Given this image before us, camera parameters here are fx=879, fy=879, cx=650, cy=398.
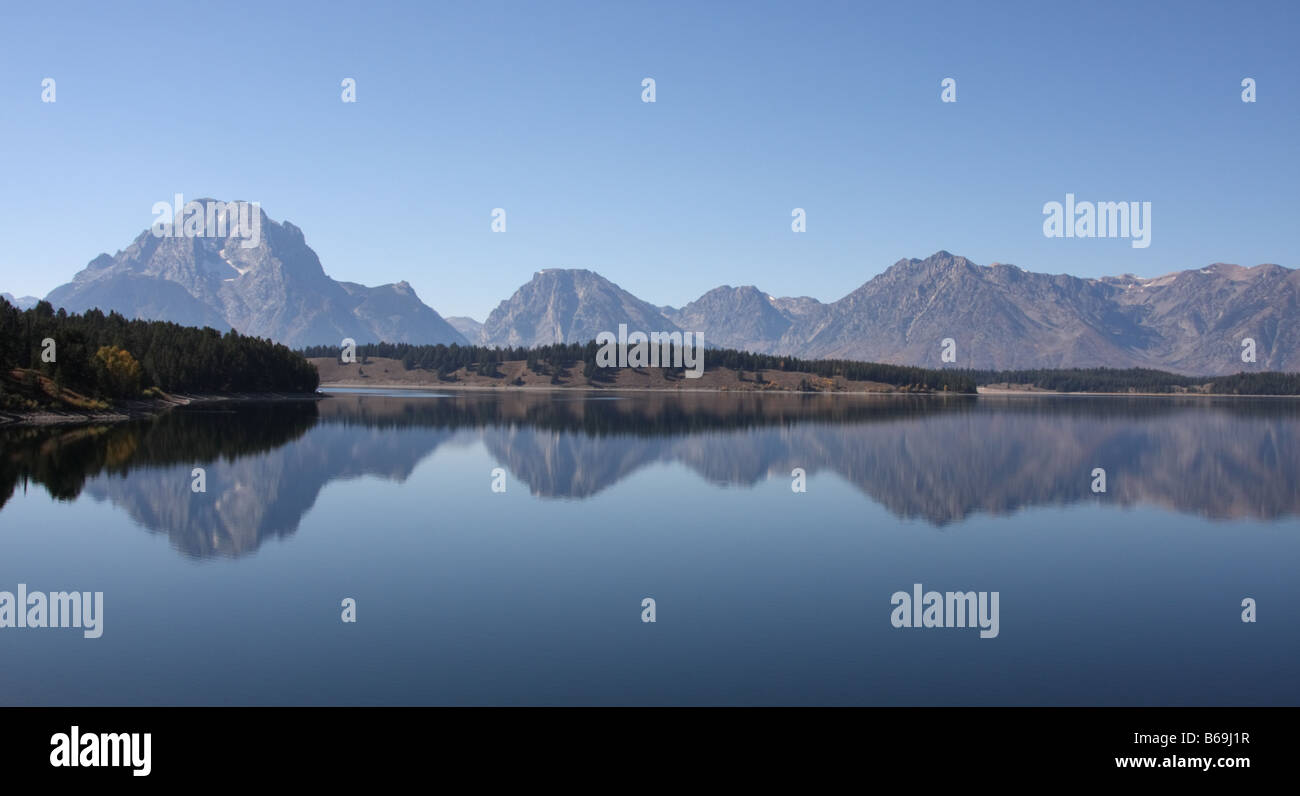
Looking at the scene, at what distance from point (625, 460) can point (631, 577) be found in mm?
52079

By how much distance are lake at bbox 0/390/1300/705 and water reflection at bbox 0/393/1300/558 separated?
69 centimetres

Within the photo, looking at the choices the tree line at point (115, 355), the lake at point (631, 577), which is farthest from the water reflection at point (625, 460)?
the tree line at point (115, 355)

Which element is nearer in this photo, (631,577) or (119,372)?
(631,577)

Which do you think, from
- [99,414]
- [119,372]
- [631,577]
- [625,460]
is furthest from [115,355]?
[631,577]

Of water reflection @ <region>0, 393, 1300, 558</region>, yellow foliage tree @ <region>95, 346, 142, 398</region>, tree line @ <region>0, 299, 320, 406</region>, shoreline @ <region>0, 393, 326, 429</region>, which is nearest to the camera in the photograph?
water reflection @ <region>0, 393, 1300, 558</region>

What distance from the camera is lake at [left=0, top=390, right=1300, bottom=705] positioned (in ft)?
83.0

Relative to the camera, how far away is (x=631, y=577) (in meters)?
38.5
